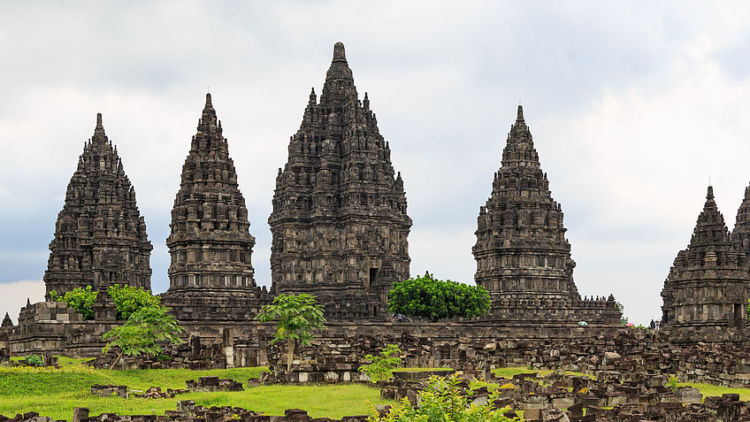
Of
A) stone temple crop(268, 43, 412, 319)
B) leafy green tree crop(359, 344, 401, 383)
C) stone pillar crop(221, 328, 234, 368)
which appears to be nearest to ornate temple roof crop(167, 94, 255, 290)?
stone temple crop(268, 43, 412, 319)

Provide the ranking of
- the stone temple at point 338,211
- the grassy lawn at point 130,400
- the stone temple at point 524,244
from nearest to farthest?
the grassy lawn at point 130,400
the stone temple at point 524,244
the stone temple at point 338,211

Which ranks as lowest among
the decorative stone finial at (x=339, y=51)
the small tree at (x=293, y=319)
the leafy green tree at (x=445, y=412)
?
the leafy green tree at (x=445, y=412)

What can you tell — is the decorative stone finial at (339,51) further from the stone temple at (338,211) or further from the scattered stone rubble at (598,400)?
the scattered stone rubble at (598,400)

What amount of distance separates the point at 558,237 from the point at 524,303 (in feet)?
25.2

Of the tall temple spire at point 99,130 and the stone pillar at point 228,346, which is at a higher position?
the tall temple spire at point 99,130

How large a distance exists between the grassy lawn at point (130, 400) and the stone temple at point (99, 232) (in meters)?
55.1

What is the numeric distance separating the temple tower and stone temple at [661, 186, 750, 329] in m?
13.6

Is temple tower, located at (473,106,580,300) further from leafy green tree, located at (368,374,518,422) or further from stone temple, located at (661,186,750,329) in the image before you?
leafy green tree, located at (368,374,518,422)

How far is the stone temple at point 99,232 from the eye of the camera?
98938 mm

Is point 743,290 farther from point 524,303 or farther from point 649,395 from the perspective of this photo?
point 649,395

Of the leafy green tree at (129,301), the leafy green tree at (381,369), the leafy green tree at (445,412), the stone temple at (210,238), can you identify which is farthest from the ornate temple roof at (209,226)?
the leafy green tree at (445,412)

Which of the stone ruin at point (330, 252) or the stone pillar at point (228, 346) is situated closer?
the stone pillar at point (228, 346)

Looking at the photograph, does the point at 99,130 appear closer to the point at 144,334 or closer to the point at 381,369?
the point at 144,334

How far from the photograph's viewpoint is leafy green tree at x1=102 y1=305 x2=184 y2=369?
51219 mm
